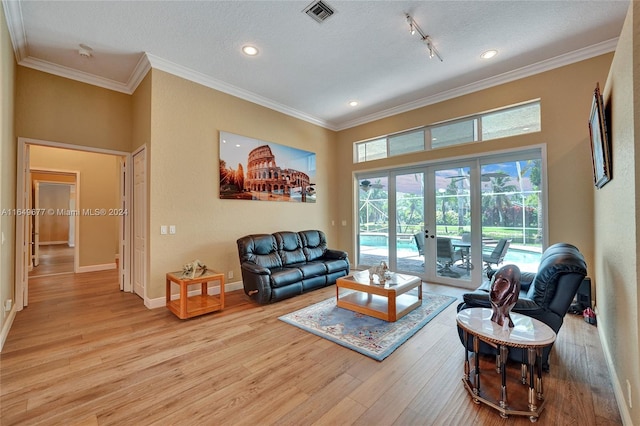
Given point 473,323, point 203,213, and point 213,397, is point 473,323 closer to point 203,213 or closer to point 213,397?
point 213,397

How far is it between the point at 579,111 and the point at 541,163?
2.53ft

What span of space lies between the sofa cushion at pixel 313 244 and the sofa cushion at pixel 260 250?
2.28 feet

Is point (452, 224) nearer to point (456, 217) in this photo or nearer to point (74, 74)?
point (456, 217)

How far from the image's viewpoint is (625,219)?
1769mm

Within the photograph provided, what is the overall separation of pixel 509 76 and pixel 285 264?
4710mm

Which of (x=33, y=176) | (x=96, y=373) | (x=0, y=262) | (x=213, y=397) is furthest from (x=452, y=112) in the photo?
(x=33, y=176)

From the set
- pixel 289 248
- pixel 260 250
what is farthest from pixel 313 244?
pixel 260 250

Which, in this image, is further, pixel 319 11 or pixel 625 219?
pixel 319 11

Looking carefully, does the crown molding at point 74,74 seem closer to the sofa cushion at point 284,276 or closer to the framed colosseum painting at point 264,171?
the framed colosseum painting at point 264,171

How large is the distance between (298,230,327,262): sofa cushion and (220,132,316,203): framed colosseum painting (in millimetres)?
816

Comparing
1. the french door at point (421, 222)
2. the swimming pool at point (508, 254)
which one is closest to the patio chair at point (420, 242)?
the french door at point (421, 222)

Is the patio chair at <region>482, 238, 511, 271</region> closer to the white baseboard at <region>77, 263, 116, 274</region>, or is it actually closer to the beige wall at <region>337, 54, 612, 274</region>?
the beige wall at <region>337, 54, 612, 274</region>

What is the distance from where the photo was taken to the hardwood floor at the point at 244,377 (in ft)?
5.76

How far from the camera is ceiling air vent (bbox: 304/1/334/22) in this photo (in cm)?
274
